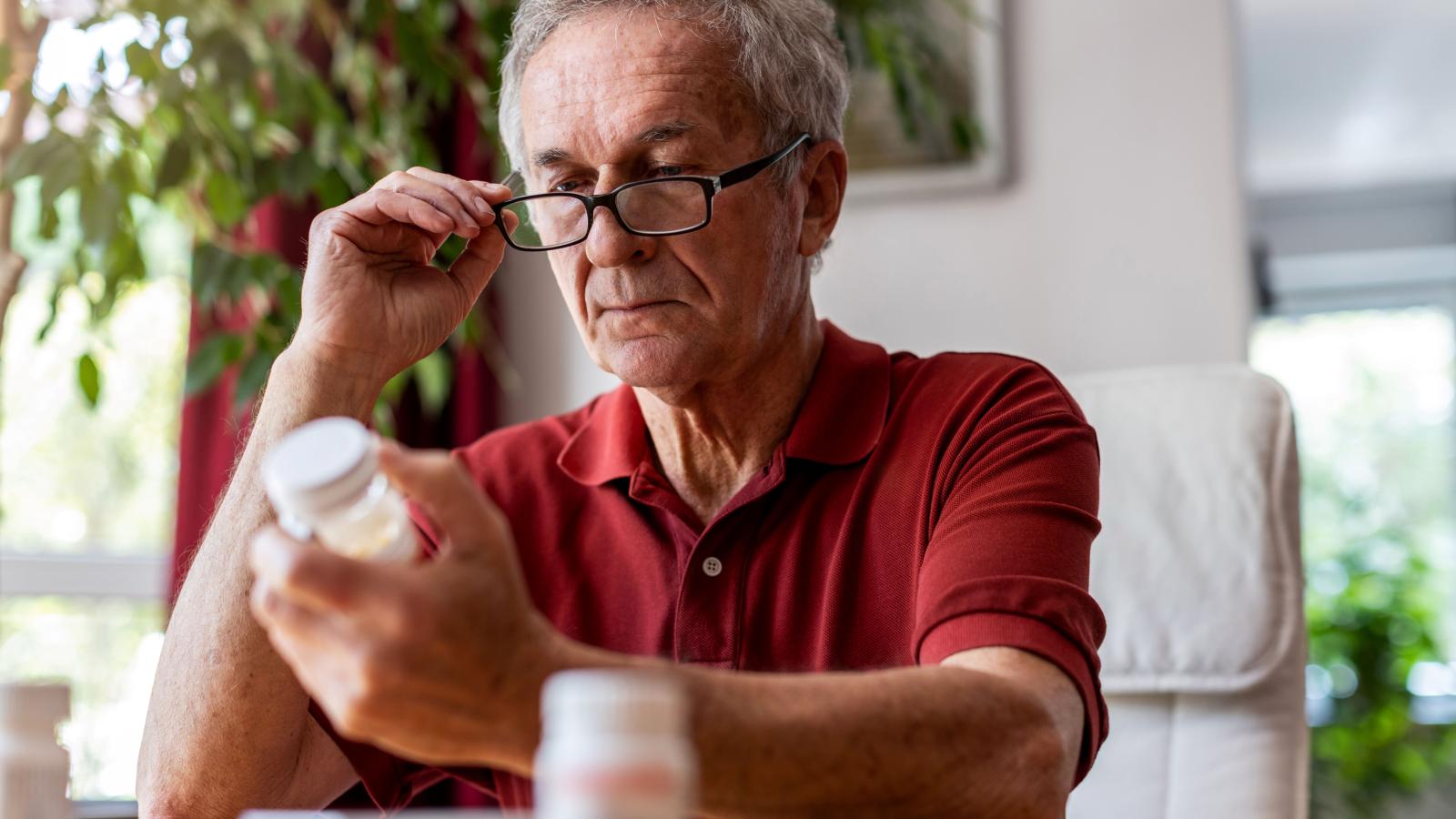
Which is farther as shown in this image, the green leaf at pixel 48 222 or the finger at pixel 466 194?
the green leaf at pixel 48 222

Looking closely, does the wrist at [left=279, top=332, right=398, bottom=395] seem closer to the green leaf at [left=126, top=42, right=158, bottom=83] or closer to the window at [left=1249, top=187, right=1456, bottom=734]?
the green leaf at [left=126, top=42, right=158, bottom=83]

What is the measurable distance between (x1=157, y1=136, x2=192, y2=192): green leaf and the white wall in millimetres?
1024

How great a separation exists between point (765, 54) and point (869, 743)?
0.81 m

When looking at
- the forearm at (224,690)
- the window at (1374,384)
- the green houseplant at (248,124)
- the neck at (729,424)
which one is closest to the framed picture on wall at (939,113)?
the green houseplant at (248,124)

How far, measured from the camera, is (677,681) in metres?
0.70

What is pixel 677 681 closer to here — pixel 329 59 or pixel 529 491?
pixel 529 491

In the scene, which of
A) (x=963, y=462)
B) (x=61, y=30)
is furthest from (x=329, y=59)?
(x=963, y=462)

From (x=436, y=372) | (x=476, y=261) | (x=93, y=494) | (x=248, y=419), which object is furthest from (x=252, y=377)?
(x=93, y=494)

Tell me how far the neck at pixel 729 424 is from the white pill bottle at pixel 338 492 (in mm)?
787

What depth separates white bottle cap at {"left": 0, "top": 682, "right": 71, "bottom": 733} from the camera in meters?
0.69

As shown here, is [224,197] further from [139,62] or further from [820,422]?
[820,422]

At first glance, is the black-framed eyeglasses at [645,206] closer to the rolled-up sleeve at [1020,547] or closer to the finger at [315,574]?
the rolled-up sleeve at [1020,547]

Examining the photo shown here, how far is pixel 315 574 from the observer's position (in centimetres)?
58

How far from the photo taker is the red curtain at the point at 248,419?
209 centimetres
